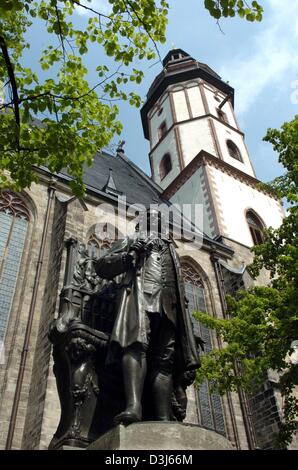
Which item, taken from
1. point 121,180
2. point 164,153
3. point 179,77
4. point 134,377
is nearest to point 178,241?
point 121,180

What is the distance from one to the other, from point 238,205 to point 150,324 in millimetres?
17908

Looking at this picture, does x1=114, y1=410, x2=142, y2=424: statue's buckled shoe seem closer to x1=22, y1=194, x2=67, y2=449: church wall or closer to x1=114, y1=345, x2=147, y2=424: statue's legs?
x1=114, y1=345, x2=147, y2=424: statue's legs

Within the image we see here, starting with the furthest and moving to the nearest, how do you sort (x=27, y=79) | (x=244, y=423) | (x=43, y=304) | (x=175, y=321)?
(x=244, y=423)
(x=43, y=304)
(x=27, y=79)
(x=175, y=321)

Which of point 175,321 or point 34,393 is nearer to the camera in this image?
point 175,321

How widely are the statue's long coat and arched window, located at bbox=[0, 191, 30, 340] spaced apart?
7.11 meters

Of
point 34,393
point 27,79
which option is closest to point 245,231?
point 34,393

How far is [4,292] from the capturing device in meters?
10.5

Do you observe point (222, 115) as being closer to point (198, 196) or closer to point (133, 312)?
point (198, 196)

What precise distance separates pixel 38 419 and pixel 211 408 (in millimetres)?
5755

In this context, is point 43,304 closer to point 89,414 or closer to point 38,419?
point 38,419

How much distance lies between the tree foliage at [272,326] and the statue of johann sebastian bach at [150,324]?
446 cm

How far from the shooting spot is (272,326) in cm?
840

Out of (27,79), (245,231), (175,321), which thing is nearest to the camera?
(175,321)
